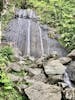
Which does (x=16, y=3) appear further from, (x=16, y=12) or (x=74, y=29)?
(x=74, y=29)

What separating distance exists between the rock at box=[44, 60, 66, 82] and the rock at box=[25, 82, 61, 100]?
0.75 meters

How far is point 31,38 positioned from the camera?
1128 cm

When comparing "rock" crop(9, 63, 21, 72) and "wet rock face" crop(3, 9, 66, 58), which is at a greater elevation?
"wet rock face" crop(3, 9, 66, 58)

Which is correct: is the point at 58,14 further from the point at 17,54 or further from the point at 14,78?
the point at 14,78

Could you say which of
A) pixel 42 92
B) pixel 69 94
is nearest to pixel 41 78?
pixel 42 92

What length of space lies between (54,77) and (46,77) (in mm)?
373

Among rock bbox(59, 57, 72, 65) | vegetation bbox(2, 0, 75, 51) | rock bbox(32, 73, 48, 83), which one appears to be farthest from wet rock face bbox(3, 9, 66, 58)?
rock bbox(32, 73, 48, 83)

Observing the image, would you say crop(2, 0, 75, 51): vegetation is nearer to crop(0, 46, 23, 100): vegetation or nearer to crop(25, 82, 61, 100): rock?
crop(25, 82, 61, 100): rock

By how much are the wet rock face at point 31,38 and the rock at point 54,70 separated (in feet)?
5.30

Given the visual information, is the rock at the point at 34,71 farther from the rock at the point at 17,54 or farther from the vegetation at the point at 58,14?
the vegetation at the point at 58,14

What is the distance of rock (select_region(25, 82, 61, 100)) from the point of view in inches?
256

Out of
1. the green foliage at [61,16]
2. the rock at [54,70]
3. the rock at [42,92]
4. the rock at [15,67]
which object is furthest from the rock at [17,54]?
the green foliage at [61,16]

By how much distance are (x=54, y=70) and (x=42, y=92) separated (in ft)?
4.65

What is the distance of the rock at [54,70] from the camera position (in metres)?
7.61
